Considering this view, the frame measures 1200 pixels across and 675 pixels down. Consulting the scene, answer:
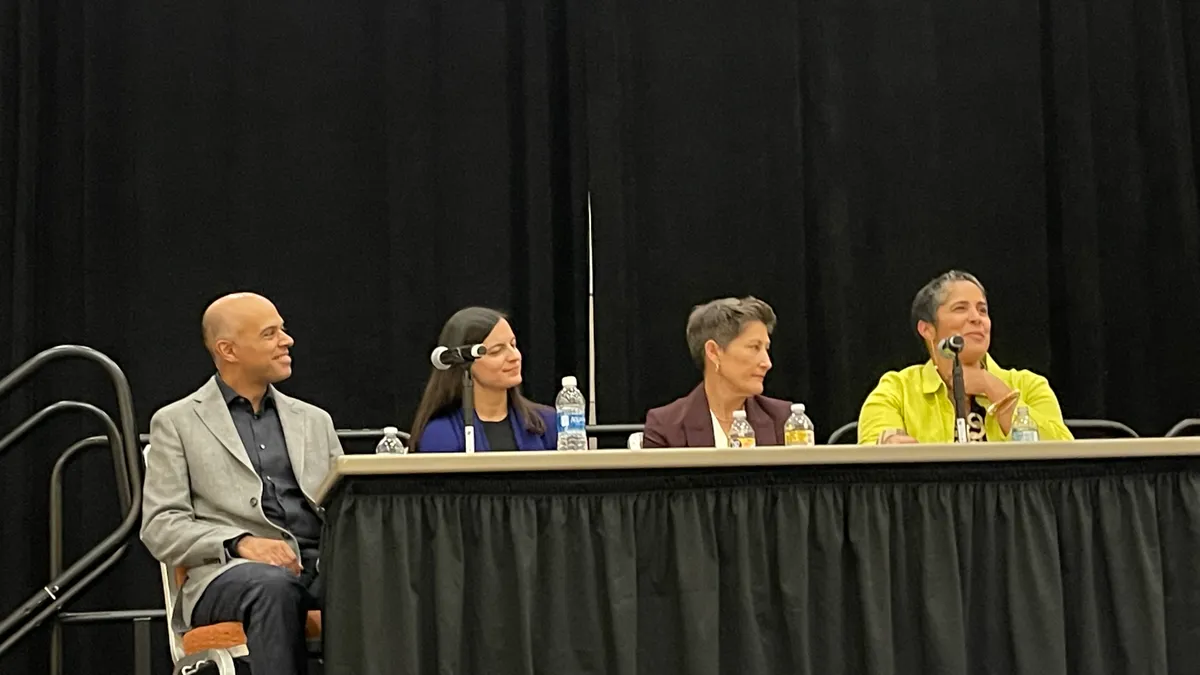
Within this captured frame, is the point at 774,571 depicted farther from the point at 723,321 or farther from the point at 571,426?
the point at 723,321

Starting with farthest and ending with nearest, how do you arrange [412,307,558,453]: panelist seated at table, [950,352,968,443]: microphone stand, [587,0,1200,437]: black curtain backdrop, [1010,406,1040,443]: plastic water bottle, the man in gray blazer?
[587,0,1200,437]: black curtain backdrop
[412,307,558,453]: panelist seated at table
[1010,406,1040,443]: plastic water bottle
[950,352,968,443]: microphone stand
the man in gray blazer

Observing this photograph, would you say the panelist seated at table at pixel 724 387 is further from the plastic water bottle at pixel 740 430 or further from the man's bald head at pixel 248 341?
the man's bald head at pixel 248 341

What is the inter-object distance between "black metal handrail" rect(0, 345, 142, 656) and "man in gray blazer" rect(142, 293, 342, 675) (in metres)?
0.04

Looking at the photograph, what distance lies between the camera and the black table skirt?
2230 mm

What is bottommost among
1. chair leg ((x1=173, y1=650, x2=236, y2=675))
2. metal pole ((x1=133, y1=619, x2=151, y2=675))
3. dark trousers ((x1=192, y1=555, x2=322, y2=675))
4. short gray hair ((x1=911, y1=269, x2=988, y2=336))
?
metal pole ((x1=133, y1=619, x2=151, y2=675))

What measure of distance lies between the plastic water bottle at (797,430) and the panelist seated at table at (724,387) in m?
0.11

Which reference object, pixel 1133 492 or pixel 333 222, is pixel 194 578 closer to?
pixel 1133 492

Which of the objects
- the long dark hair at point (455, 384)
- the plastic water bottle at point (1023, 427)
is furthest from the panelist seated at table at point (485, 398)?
the plastic water bottle at point (1023, 427)

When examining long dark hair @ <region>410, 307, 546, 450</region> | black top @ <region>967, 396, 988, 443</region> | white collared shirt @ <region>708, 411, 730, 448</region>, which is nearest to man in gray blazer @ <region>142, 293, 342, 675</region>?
long dark hair @ <region>410, 307, 546, 450</region>

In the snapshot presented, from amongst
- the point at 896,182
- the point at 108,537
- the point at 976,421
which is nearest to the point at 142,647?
the point at 108,537

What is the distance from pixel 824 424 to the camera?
199 inches

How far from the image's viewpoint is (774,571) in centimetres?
236

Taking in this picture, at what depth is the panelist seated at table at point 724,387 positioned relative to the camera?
3492mm

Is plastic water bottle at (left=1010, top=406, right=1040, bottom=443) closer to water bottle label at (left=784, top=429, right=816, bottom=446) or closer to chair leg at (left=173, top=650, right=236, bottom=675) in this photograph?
water bottle label at (left=784, top=429, right=816, bottom=446)
